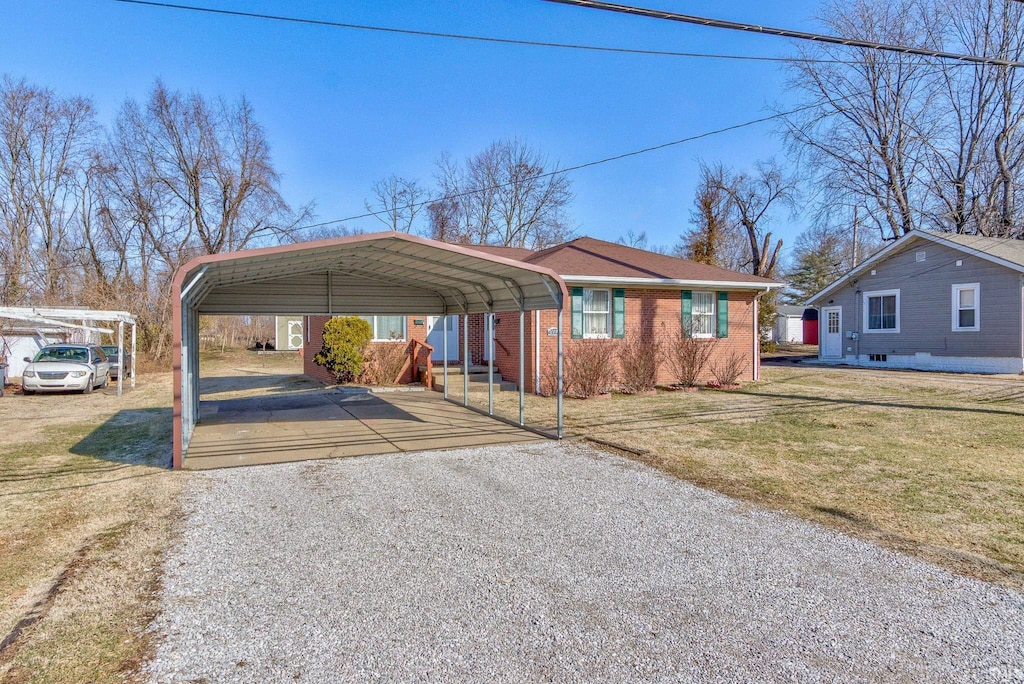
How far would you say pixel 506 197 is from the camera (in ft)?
107

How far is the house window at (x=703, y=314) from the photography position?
50.8 ft

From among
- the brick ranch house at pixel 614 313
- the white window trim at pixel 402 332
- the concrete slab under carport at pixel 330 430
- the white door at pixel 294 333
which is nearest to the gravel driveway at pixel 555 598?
the concrete slab under carport at pixel 330 430

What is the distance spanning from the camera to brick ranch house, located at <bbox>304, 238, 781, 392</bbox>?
1373 centimetres

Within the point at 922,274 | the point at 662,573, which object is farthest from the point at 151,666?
the point at 922,274

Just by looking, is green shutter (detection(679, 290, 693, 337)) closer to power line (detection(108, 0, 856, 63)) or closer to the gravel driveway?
power line (detection(108, 0, 856, 63))

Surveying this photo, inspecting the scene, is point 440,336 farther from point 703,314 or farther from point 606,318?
point 703,314

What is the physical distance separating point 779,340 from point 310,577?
49.9 meters

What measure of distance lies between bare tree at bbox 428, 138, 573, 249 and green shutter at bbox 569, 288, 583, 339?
19.1m

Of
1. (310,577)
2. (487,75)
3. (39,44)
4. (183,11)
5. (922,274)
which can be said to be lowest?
(310,577)

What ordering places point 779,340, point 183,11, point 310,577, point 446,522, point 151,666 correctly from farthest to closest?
point 779,340
point 183,11
point 446,522
point 310,577
point 151,666

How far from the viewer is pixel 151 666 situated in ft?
9.00

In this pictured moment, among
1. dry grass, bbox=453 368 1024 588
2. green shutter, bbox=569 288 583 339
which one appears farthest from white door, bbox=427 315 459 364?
green shutter, bbox=569 288 583 339

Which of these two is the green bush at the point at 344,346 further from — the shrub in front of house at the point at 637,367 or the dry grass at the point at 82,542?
the shrub in front of house at the point at 637,367

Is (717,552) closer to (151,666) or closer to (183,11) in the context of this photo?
(151,666)
